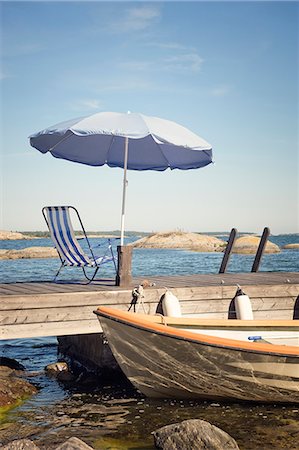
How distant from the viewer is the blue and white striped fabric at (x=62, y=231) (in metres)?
8.63

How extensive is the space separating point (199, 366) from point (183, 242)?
5126 cm

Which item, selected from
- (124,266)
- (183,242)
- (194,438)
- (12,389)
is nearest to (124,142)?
(124,266)

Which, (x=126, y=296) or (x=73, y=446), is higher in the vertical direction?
(x=126, y=296)

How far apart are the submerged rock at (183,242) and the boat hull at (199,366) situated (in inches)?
1793

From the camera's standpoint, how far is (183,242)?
57.8m

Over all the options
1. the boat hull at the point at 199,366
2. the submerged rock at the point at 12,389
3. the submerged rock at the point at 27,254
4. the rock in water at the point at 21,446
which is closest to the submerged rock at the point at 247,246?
the submerged rock at the point at 27,254

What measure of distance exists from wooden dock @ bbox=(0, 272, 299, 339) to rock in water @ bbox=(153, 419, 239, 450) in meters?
2.21

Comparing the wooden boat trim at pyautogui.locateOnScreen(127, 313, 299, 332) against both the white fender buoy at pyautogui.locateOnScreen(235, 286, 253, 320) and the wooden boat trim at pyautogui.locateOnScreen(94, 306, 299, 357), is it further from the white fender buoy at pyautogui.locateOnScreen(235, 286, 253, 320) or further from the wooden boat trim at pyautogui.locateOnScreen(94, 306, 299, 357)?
the white fender buoy at pyautogui.locateOnScreen(235, 286, 253, 320)

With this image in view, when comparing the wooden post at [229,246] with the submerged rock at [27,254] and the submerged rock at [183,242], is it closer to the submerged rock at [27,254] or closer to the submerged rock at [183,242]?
the submerged rock at [27,254]

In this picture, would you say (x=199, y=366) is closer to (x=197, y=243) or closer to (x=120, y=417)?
(x=120, y=417)

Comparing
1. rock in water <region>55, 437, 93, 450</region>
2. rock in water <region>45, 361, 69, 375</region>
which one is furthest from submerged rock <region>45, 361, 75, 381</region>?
rock in water <region>55, 437, 93, 450</region>

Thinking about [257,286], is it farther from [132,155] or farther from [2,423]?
[2,423]

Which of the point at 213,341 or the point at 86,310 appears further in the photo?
the point at 86,310

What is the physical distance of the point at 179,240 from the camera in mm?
57750
